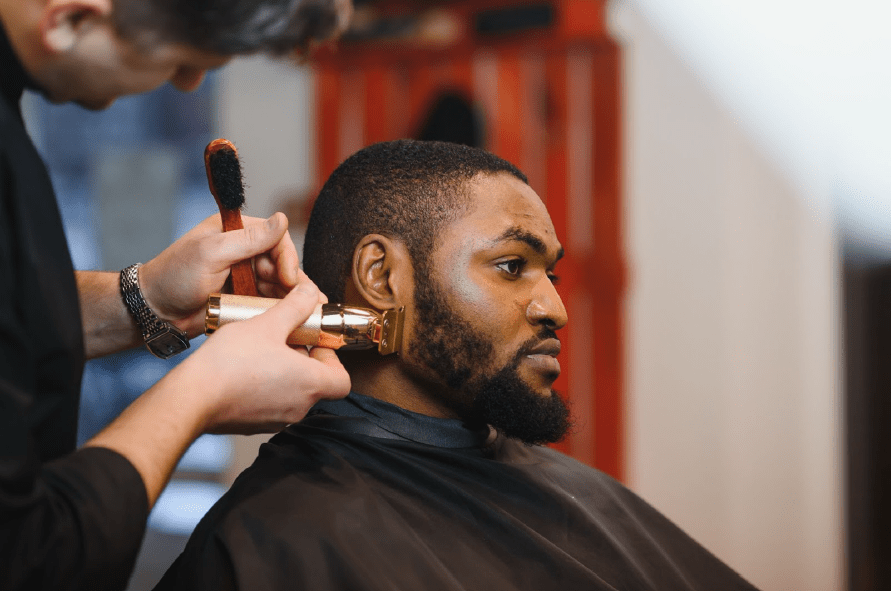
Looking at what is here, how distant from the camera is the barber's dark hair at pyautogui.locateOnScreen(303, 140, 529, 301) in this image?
1.37 m

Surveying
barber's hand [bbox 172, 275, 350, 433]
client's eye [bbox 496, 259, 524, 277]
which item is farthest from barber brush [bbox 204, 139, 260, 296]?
client's eye [bbox 496, 259, 524, 277]

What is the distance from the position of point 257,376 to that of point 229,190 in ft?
1.24

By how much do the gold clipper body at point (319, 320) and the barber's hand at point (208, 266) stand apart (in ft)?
0.36

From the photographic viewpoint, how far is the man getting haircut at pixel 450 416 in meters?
1.18

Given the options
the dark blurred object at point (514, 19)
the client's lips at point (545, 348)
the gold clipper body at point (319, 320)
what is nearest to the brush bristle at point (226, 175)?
the gold clipper body at point (319, 320)

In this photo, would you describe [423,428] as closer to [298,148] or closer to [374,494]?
[374,494]

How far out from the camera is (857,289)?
3.41 meters

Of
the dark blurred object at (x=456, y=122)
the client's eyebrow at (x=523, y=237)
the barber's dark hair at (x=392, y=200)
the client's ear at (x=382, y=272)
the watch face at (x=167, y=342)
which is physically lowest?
the watch face at (x=167, y=342)

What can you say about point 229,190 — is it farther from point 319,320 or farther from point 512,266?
point 512,266

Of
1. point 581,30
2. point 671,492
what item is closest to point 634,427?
point 671,492

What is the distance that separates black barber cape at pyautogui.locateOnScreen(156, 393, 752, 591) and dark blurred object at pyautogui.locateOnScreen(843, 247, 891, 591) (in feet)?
7.48

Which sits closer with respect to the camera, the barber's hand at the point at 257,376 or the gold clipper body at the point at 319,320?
the barber's hand at the point at 257,376

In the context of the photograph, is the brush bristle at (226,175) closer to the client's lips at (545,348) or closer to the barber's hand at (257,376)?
the barber's hand at (257,376)

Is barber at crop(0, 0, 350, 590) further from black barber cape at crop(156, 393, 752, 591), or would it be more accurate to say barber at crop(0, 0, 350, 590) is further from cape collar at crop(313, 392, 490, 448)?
cape collar at crop(313, 392, 490, 448)
